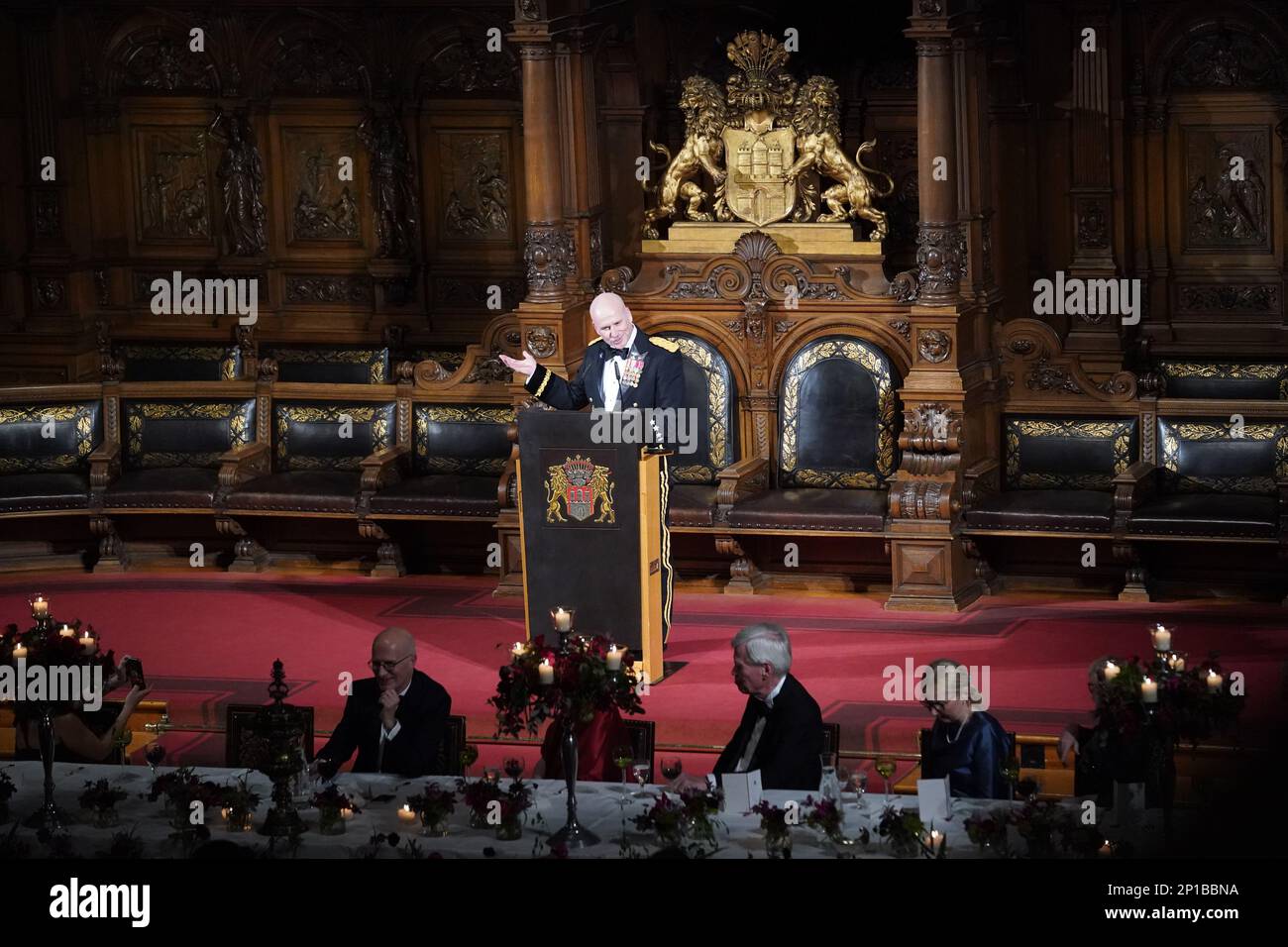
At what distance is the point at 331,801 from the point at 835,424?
18.1 feet

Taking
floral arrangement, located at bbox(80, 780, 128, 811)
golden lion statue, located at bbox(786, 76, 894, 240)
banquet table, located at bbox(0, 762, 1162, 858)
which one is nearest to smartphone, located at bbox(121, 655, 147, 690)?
banquet table, located at bbox(0, 762, 1162, 858)

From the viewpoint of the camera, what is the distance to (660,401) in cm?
977

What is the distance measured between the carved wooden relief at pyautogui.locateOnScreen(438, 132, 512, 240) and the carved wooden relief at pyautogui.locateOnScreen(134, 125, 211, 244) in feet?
5.38

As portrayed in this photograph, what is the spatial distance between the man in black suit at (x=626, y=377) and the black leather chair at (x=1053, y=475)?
1944 mm

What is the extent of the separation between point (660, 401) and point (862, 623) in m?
1.69

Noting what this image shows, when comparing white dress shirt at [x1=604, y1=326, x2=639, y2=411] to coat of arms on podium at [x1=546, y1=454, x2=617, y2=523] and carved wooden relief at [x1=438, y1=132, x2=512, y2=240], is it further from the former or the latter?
carved wooden relief at [x1=438, y1=132, x2=512, y2=240]

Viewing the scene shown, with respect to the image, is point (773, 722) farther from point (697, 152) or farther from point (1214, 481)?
point (697, 152)

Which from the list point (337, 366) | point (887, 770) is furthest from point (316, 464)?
point (887, 770)

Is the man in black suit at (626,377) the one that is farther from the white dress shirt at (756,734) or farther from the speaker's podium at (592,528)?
the white dress shirt at (756,734)

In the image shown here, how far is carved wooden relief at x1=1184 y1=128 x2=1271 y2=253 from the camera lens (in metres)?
12.9

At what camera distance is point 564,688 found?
6.70m

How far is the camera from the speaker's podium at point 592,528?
953 cm

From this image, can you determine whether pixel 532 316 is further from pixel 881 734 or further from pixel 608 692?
pixel 608 692

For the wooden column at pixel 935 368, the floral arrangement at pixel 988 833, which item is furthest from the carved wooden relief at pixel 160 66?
the floral arrangement at pixel 988 833
